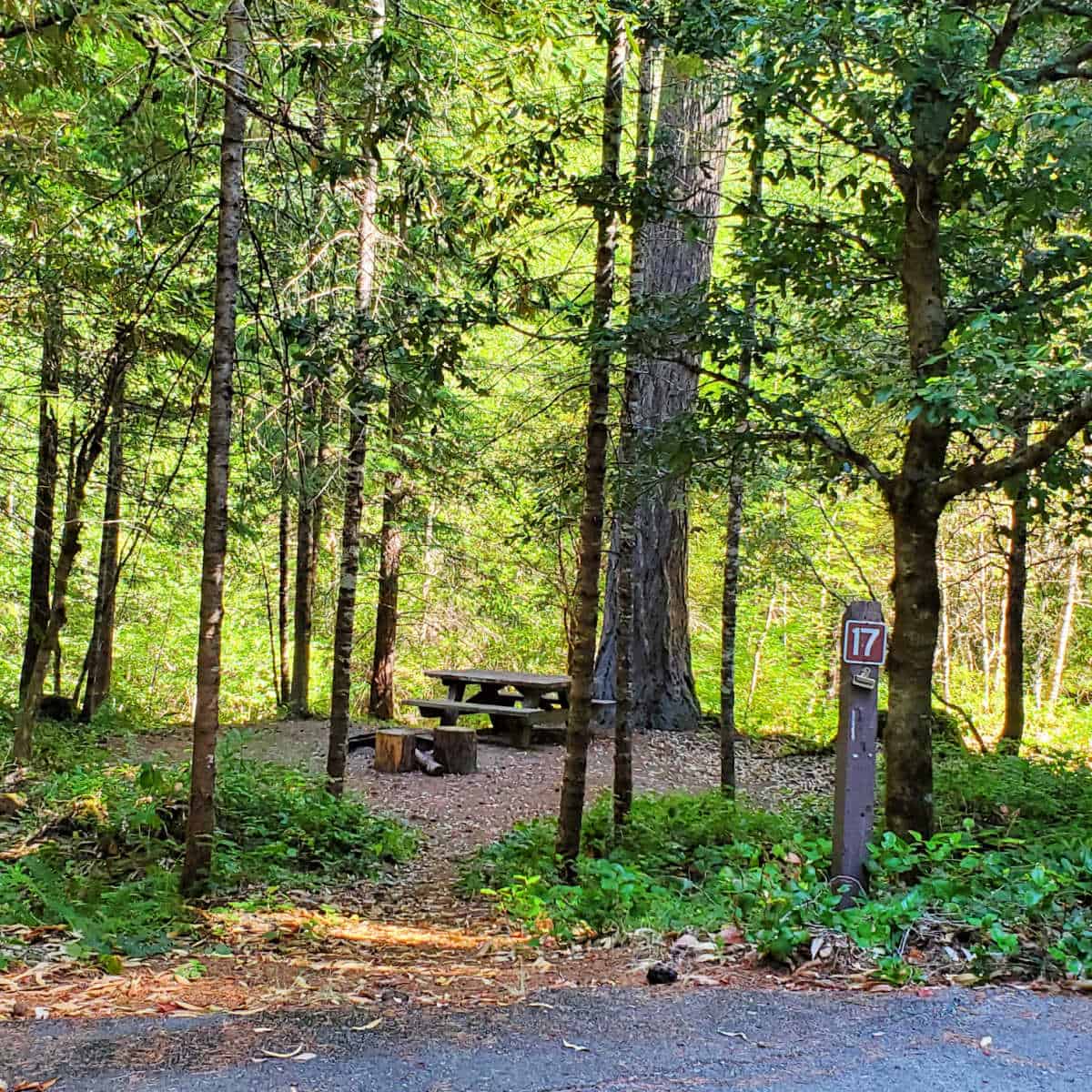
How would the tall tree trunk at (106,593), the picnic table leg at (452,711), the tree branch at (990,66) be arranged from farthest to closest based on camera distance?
the picnic table leg at (452,711)
the tall tree trunk at (106,593)
the tree branch at (990,66)

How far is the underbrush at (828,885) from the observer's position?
420cm

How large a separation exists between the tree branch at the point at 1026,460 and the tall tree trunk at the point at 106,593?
26.7 feet

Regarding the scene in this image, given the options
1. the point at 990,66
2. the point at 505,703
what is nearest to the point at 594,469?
the point at 990,66

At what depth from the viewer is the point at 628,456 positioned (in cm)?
732

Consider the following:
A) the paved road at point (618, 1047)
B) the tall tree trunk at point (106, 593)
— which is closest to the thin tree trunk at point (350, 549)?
the tall tree trunk at point (106, 593)

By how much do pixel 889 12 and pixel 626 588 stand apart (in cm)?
471

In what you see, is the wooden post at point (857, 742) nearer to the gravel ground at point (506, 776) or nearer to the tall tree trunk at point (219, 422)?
the tall tree trunk at point (219, 422)

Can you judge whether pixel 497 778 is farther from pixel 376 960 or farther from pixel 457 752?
pixel 376 960

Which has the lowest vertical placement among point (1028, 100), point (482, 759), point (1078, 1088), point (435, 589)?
point (482, 759)

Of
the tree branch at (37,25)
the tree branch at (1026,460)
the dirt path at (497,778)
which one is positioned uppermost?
Answer: the tree branch at (37,25)

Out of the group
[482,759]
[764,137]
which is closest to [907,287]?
[764,137]

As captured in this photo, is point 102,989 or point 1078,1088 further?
point 102,989

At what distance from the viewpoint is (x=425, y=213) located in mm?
7137

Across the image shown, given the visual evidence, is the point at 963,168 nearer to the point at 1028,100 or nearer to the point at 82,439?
the point at 1028,100
